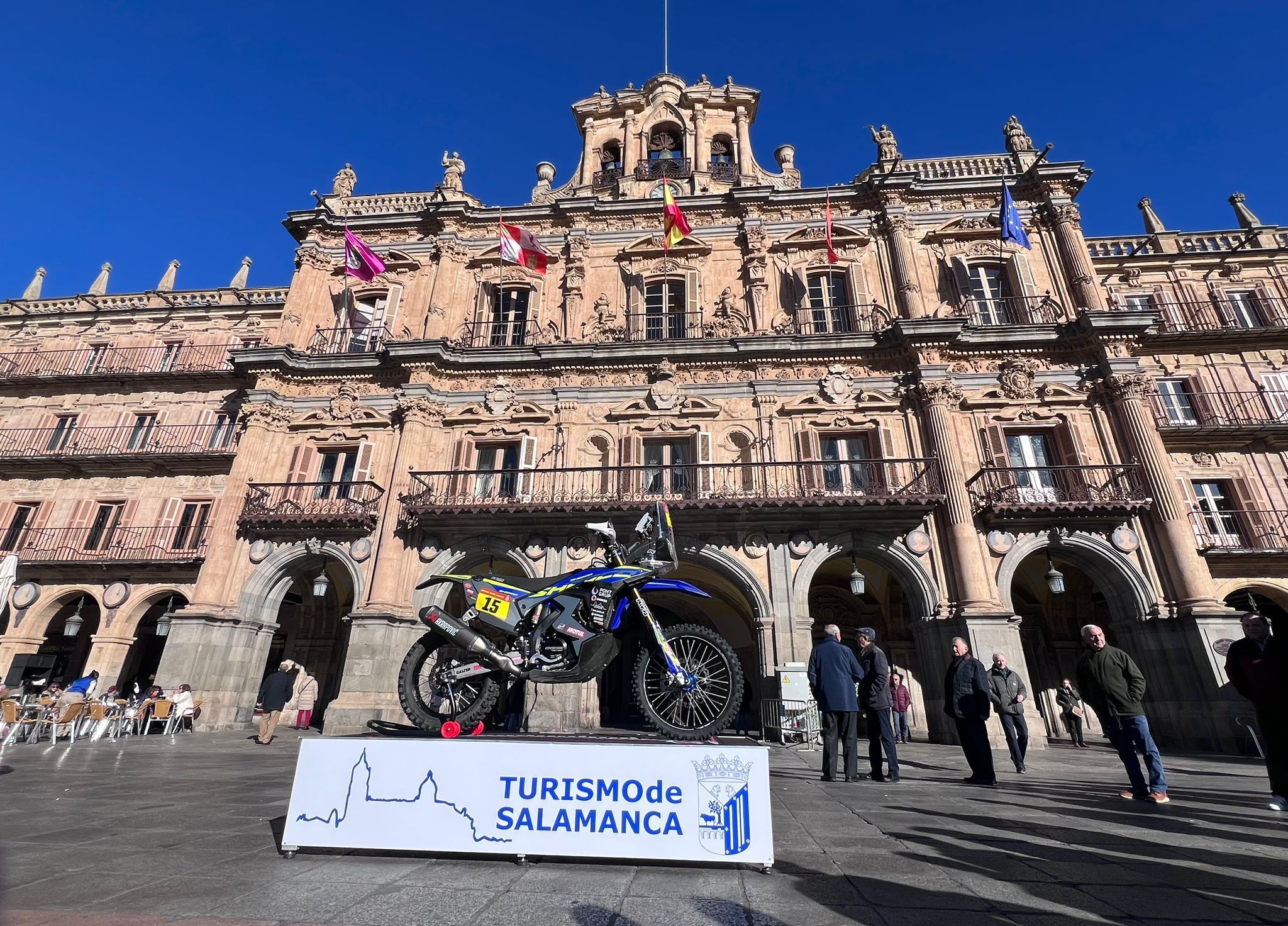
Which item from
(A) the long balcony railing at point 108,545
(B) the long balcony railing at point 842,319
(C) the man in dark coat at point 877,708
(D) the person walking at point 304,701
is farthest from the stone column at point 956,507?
(A) the long balcony railing at point 108,545

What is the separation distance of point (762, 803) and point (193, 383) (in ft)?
79.4

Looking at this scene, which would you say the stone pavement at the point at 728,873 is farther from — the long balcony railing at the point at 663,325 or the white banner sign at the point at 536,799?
the long balcony railing at the point at 663,325

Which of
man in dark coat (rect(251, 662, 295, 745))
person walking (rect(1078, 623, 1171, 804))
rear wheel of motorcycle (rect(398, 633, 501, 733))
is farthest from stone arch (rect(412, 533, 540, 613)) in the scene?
person walking (rect(1078, 623, 1171, 804))

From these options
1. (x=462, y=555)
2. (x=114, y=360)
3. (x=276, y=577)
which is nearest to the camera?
(x=462, y=555)

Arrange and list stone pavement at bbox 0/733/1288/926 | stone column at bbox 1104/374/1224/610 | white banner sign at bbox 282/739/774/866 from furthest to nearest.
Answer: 1. stone column at bbox 1104/374/1224/610
2. white banner sign at bbox 282/739/774/866
3. stone pavement at bbox 0/733/1288/926

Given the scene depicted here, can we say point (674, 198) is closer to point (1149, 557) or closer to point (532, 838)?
point (1149, 557)

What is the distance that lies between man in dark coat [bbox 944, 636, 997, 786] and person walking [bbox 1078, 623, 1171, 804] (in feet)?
3.43

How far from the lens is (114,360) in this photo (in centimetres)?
2158

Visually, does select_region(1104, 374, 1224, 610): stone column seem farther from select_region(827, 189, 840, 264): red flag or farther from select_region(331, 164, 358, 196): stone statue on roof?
select_region(331, 164, 358, 196): stone statue on roof

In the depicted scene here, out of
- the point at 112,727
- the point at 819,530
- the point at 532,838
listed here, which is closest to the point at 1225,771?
the point at 819,530

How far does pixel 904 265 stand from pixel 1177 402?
28.9ft

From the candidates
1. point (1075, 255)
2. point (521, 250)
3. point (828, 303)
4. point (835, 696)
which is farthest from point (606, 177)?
point (835, 696)

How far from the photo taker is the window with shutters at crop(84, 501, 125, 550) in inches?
718

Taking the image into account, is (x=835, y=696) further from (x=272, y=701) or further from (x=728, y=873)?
(x=272, y=701)
